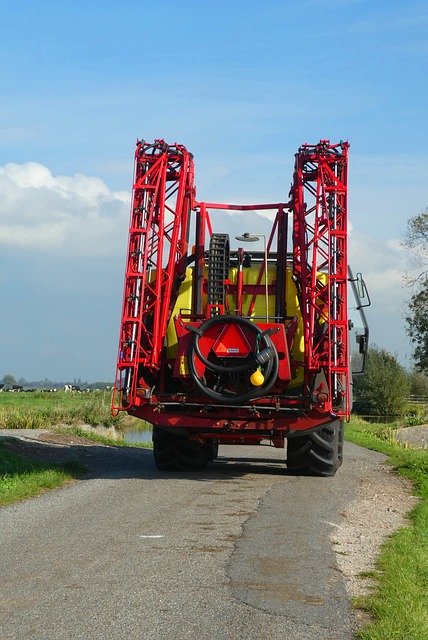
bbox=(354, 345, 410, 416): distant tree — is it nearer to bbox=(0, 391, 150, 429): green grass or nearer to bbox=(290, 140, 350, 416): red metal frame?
bbox=(0, 391, 150, 429): green grass

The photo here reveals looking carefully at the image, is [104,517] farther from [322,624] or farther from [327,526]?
[322,624]

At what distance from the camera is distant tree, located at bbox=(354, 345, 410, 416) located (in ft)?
214

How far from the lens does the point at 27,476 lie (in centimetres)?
1479

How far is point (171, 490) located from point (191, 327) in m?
2.53

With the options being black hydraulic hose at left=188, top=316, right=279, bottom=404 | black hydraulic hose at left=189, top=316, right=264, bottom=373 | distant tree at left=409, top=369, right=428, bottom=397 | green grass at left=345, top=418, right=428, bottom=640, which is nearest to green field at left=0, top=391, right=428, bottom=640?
green grass at left=345, top=418, right=428, bottom=640

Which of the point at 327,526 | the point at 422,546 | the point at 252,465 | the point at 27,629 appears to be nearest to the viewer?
the point at 27,629

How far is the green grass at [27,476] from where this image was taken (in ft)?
43.7

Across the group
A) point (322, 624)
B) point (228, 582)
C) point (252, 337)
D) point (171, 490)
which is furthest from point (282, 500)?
point (322, 624)

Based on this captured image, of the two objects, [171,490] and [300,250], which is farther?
[300,250]

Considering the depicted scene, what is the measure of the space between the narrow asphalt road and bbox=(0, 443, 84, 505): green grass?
1.31 feet

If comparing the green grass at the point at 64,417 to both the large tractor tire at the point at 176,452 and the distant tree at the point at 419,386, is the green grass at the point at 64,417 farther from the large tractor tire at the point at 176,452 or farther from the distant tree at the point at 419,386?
the distant tree at the point at 419,386

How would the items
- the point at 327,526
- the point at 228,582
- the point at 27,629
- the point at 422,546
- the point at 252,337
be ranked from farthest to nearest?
1. the point at 252,337
2. the point at 327,526
3. the point at 422,546
4. the point at 228,582
5. the point at 27,629

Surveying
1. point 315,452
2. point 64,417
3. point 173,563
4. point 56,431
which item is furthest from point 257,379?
point 64,417

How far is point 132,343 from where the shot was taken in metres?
15.1
